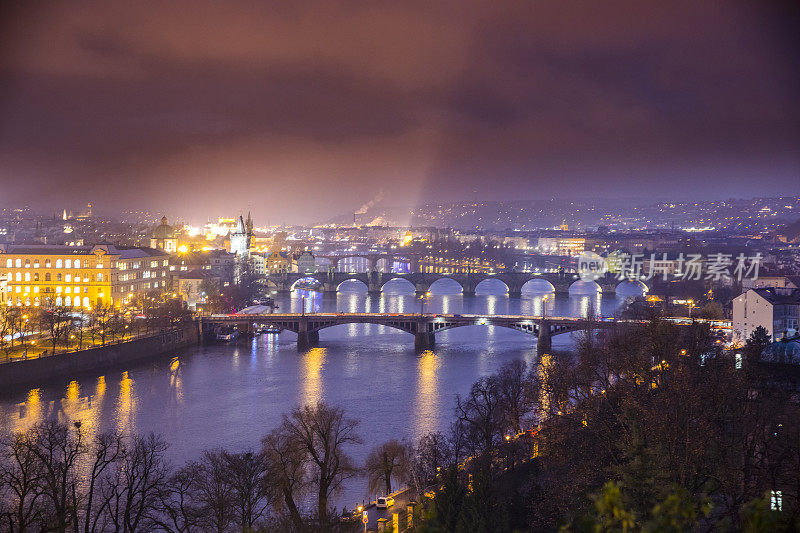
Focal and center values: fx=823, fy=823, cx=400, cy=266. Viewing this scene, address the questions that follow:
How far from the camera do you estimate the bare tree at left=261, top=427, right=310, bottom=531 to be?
21.8ft

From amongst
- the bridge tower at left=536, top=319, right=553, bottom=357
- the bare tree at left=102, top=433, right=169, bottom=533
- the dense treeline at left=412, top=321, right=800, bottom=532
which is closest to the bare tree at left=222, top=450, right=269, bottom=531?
the bare tree at left=102, top=433, right=169, bottom=533

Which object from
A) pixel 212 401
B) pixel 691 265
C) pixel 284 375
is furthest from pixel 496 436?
pixel 691 265

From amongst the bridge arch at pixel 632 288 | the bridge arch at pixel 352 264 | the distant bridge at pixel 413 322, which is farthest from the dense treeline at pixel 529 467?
the bridge arch at pixel 352 264

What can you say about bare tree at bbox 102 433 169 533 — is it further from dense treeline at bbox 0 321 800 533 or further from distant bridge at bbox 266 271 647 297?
distant bridge at bbox 266 271 647 297

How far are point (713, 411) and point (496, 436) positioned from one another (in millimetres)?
3356

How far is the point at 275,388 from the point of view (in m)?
12.5

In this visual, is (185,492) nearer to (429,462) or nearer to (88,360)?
(429,462)

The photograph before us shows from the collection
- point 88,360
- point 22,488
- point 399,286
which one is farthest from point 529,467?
point 399,286

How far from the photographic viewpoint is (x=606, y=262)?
3772cm

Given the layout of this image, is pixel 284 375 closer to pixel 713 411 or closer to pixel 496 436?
pixel 496 436

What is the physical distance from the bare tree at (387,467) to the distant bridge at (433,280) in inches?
782

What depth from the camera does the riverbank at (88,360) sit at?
12.3m

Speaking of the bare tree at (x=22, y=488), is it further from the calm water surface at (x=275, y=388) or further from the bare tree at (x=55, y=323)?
the bare tree at (x=55, y=323)

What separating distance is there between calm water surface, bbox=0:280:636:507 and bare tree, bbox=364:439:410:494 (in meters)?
0.18
